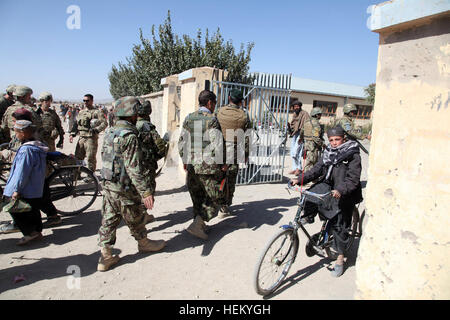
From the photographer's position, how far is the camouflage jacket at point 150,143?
388cm

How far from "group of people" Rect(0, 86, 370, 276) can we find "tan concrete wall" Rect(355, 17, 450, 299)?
2.64 feet

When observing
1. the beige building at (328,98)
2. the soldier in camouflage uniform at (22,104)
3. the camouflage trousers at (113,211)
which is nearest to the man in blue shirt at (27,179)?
the camouflage trousers at (113,211)

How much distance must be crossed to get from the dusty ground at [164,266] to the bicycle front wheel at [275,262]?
0.39 feet

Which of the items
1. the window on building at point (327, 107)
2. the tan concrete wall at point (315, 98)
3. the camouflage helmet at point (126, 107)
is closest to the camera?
the camouflage helmet at point (126, 107)

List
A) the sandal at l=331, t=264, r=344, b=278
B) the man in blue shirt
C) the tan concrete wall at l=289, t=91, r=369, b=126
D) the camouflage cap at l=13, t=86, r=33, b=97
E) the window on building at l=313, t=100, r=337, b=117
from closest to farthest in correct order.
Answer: the sandal at l=331, t=264, r=344, b=278
the man in blue shirt
the camouflage cap at l=13, t=86, r=33, b=97
the tan concrete wall at l=289, t=91, r=369, b=126
the window on building at l=313, t=100, r=337, b=117

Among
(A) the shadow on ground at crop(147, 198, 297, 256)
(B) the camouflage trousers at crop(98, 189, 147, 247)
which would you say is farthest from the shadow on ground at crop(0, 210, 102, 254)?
(B) the camouflage trousers at crop(98, 189, 147, 247)

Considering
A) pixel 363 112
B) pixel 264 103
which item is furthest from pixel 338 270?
pixel 363 112

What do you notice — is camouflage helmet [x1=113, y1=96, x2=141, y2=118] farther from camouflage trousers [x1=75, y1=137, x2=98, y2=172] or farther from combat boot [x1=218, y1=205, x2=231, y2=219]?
camouflage trousers [x1=75, y1=137, x2=98, y2=172]

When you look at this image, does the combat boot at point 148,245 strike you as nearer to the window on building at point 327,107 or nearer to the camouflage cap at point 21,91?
the camouflage cap at point 21,91

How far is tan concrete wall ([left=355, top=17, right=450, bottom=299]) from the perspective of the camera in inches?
66.6

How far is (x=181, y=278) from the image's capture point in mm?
3000
